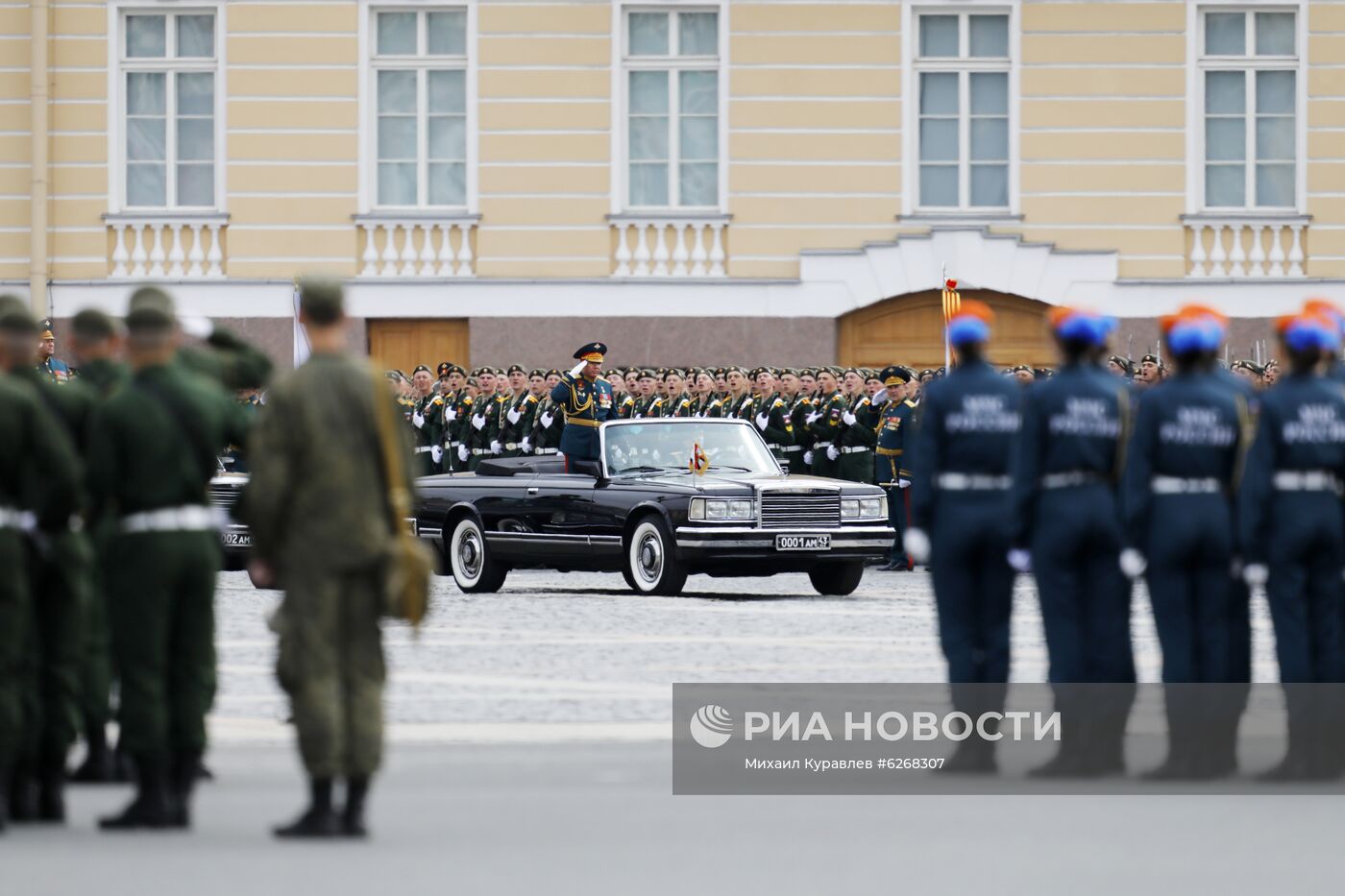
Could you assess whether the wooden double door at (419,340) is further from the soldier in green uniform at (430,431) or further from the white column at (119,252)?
the soldier in green uniform at (430,431)

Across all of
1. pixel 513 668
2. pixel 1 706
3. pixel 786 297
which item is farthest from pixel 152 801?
pixel 786 297

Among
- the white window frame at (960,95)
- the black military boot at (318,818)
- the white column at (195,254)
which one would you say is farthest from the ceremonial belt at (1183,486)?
the white column at (195,254)

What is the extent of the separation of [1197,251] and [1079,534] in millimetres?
22316

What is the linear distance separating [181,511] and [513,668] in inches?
232

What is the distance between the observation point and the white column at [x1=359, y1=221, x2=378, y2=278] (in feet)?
111

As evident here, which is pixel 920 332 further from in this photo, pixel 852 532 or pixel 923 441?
pixel 923 441

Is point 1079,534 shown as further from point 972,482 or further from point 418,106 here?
point 418,106

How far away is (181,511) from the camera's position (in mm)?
10305

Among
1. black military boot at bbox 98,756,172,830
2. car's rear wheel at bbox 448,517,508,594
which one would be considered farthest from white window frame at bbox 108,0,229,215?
black military boot at bbox 98,756,172,830

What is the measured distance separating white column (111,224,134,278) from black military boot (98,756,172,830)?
79.6ft

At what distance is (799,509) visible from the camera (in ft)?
72.0

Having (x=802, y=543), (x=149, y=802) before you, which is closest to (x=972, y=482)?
(x=149, y=802)

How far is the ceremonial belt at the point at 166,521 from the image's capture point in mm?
10242

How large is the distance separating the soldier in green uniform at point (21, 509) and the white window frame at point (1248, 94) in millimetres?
24804
